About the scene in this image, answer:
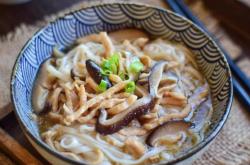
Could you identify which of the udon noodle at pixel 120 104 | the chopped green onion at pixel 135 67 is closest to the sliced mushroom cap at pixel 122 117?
the udon noodle at pixel 120 104

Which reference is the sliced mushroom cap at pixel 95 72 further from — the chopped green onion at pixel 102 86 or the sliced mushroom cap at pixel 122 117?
the sliced mushroom cap at pixel 122 117

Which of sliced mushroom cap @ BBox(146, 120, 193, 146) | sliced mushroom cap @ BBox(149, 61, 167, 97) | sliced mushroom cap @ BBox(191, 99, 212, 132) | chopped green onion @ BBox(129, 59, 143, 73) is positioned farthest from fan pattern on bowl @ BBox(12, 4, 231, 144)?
chopped green onion @ BBox(129, 59, 143, 73)

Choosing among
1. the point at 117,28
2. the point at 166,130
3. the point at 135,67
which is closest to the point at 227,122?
the point at 166,130

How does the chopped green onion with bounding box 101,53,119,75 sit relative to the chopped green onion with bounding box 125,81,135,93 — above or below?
above

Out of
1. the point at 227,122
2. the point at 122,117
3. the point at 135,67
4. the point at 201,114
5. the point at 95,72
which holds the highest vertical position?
the point at 95,72

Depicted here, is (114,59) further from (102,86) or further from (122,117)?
(122,117)

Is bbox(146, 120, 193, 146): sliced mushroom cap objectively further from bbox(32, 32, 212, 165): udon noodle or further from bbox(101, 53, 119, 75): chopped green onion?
bbox(101, 53, 119, 75): chopped green onion
